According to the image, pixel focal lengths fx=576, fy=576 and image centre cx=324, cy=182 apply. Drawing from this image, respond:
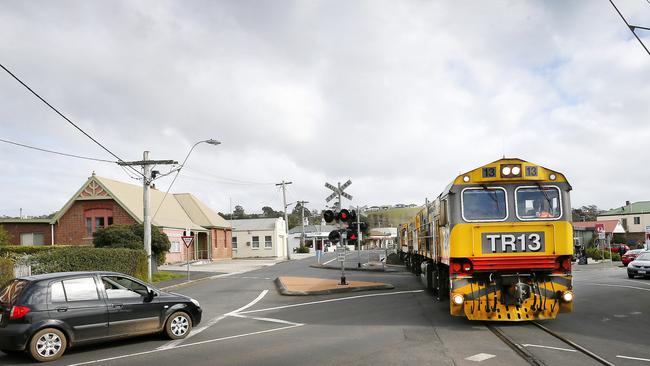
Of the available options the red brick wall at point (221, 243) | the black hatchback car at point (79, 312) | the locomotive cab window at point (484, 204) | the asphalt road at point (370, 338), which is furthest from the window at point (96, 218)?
the locomotive cab window at point (484, 204)

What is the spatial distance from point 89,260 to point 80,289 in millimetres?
12314

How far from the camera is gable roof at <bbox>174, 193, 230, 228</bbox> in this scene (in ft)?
174

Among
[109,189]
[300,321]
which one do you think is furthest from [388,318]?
[109,189]

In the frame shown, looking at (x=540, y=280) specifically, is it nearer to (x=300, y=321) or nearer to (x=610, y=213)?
(x=300, y=321)

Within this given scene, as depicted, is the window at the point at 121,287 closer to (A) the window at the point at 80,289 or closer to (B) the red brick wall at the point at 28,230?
(A) the window at the point at 80,289

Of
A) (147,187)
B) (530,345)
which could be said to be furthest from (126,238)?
(530,345)

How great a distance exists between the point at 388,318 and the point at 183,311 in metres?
4.73

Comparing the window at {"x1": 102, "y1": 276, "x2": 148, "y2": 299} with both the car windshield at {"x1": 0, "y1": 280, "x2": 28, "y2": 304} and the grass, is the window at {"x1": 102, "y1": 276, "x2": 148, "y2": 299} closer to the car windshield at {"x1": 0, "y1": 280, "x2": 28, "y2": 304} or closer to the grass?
the car windshield at {"x1": 0, "y1": 280, "x2": 28, "y2": 304}

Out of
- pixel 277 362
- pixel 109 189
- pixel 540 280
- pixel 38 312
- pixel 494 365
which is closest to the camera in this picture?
pixel 494 365

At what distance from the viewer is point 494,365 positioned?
26.0 feet

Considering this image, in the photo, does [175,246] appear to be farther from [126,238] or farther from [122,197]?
[126,238]

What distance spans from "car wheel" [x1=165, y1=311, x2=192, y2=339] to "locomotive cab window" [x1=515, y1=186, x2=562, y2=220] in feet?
22.7

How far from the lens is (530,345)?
30.5 ft

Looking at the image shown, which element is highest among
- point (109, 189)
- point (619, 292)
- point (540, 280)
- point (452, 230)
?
point (109, 189)
